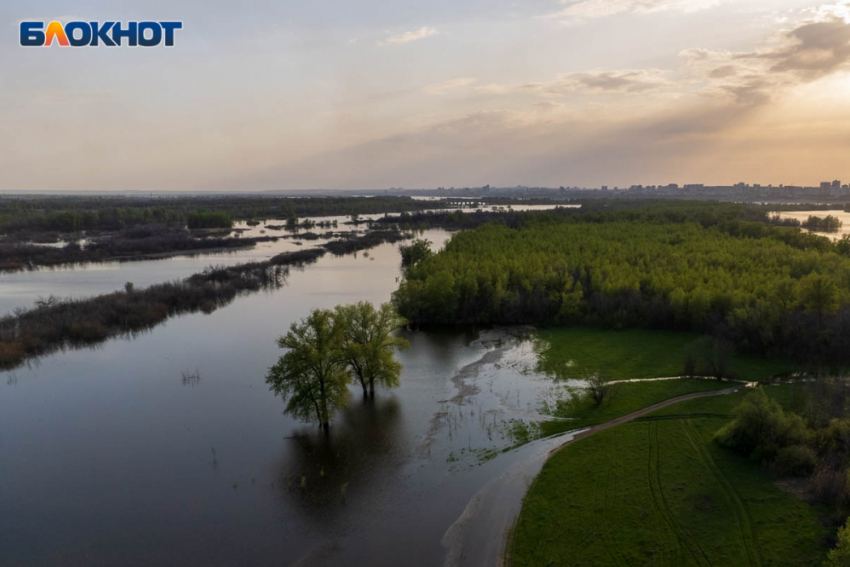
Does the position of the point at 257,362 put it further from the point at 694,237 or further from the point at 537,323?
the point at 694,237

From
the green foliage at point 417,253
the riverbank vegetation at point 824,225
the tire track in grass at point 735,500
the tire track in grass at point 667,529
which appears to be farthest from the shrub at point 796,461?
the riverbank vegetation at point 824,225

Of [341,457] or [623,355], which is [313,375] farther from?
[623,355]

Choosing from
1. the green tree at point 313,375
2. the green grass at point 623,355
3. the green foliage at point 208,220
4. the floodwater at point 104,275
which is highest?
the green foliage at point 208,220

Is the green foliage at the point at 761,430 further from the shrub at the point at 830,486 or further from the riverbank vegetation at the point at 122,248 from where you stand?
the riverbank vegetation at the point at 122,248

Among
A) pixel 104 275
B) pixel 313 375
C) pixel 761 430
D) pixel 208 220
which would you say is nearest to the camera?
pixel 761 430

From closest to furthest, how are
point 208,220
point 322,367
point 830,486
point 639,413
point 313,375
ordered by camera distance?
point 830,486 → point 322,367 → point 313,375 → point 639,413 → point 208,220

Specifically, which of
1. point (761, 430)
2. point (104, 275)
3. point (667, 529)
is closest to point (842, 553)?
point (667, 529)
